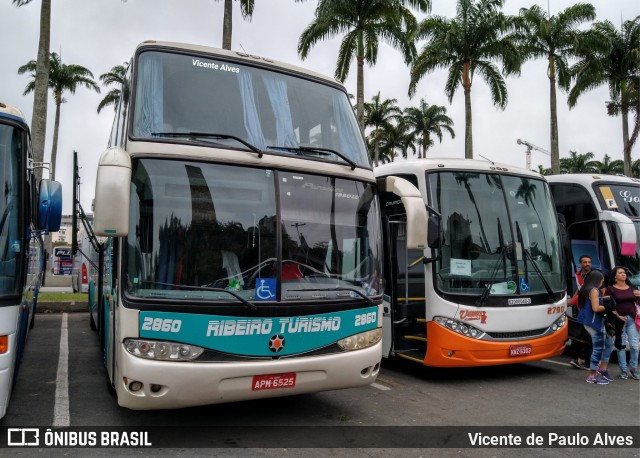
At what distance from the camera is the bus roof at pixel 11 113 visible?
16.4 ft

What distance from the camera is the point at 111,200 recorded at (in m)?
4.54

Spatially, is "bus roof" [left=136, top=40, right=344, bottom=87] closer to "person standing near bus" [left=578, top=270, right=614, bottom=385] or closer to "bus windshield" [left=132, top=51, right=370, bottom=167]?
"bus windshield" [left=132, top=51, right=370, bottom=167]

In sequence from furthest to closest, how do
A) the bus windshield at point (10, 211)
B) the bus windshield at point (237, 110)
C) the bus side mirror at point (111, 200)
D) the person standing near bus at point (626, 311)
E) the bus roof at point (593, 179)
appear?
the bus roof at point (593, 179) → the person standing near bus at point (626, 311) → the bus windshield at point (237, 110) → the bus windshield at point (10, 211) → the bus side mirror at point (111, 200)

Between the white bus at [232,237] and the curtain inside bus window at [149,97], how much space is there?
1cm

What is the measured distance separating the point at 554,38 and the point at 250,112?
897 inches

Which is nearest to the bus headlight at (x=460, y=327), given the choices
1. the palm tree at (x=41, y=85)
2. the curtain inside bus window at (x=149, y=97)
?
the curtain inside bus window at (x=149, y=97)

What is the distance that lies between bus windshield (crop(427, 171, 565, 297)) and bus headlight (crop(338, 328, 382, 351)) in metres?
2.05

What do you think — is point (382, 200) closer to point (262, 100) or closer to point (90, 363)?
point (262, 100)

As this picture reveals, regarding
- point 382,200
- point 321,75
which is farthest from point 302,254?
point 382,200

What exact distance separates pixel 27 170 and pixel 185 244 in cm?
169

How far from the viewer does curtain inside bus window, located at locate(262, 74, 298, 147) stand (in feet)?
18.7

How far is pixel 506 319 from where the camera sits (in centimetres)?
758

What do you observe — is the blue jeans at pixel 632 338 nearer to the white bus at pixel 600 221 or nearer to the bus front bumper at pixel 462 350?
the white bus at pixel 600 221

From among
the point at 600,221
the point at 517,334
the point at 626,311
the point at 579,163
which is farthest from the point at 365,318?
the point at 579,163
